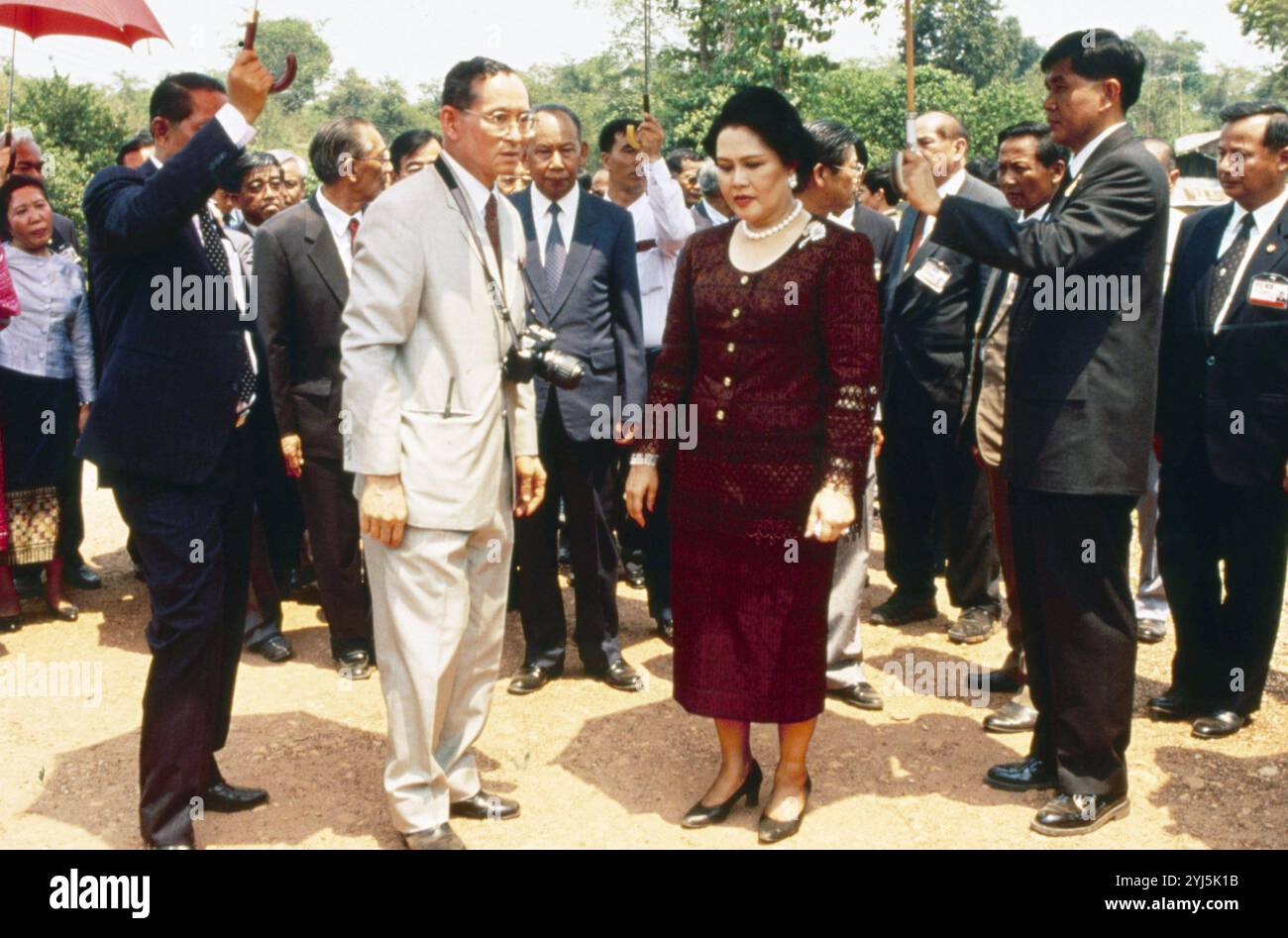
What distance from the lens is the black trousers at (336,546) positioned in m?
5.44

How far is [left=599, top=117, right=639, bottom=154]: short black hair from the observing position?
6018 mm

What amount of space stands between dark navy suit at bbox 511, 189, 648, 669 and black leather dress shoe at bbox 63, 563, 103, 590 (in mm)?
3046

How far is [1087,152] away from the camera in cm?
379

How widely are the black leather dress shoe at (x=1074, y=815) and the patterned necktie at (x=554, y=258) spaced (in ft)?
9.18

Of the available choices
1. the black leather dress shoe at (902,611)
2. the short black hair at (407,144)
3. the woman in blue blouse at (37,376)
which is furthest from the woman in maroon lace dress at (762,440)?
the woman in blue blouse at (37,376)

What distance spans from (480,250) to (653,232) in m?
2.74

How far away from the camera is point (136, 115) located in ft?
137

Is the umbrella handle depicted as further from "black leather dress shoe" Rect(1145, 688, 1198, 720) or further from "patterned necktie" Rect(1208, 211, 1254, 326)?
"black leather dress shoe" Rect(1145, 688, 1198, 720)

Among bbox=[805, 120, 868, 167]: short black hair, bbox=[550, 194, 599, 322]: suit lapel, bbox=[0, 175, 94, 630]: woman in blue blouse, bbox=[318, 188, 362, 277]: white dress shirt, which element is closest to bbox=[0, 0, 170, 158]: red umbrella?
bbox=[318, 188, 362, 277]: white dress shirt

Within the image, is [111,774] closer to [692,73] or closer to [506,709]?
[506,709]

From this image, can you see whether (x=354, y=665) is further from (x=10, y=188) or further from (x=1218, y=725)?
(x=1218, y=725)

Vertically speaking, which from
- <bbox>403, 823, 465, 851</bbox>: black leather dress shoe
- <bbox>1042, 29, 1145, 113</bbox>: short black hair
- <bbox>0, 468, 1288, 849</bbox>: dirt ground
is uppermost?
<bbox>1042, 29, 1145, 113</bbox>: short black hair

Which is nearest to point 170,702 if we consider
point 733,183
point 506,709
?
point 506,709

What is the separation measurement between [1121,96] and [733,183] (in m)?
1.30
